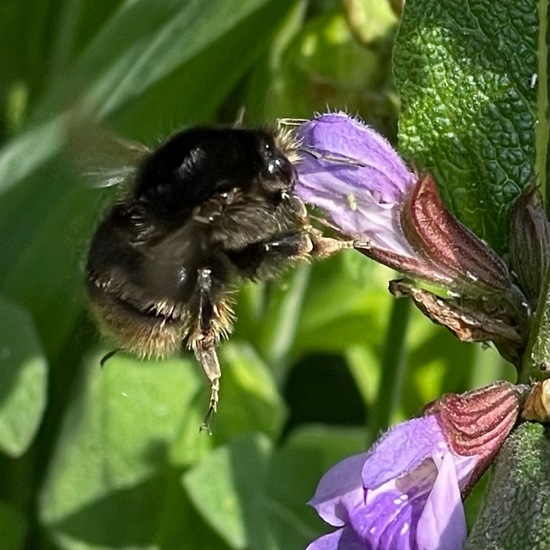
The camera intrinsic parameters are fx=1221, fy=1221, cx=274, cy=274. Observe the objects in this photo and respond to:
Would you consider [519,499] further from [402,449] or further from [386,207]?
[386,207]

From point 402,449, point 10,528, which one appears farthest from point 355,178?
point 10,528

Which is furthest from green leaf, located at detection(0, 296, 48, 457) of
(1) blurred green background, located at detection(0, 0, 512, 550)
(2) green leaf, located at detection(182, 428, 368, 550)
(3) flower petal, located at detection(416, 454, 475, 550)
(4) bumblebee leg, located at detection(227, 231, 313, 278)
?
(3) flower petal, located at detection(416, 454, 475, 550)

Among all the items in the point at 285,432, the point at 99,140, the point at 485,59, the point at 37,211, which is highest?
the point at 485,59

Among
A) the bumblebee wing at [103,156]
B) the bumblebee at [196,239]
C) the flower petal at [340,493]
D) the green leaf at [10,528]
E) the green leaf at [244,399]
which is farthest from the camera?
the green leaf at [244,399]

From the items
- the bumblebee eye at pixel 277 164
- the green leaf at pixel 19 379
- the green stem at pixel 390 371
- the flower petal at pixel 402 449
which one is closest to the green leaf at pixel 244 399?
the green stem at pixel 390 371

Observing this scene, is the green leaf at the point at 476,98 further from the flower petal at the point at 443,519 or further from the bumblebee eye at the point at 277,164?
the flower petal at the point at 443,519

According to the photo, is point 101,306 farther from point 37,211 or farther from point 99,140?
point 37,211

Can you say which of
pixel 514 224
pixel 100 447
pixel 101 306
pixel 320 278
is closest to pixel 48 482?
pixel 100 447
